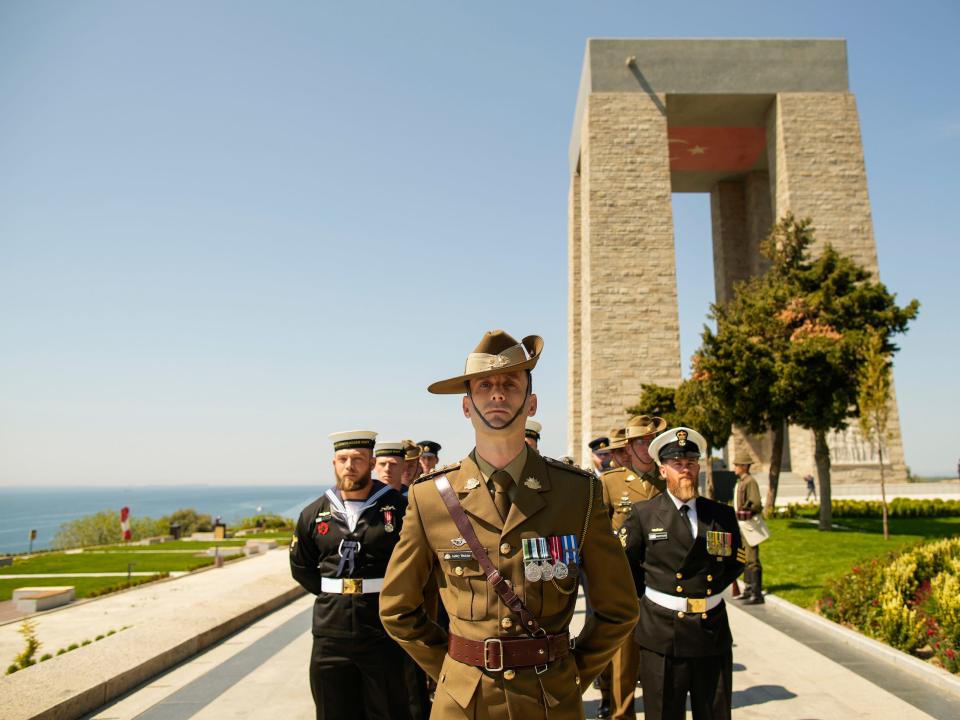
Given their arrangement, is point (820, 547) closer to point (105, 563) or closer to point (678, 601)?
point (678, 601)

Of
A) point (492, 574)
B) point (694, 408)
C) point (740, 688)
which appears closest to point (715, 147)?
point (694, 408)

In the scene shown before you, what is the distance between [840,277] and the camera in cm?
2064

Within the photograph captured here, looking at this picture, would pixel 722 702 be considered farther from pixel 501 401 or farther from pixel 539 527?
pixel 501 401

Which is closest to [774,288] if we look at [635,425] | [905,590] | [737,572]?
[905,590]

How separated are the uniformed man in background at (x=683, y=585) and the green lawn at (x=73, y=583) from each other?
37.2 feet

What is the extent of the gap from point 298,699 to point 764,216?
138ft

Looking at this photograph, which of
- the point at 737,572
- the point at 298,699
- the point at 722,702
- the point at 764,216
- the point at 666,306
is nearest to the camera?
the point at 722,702

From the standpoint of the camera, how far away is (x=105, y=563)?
628 inches

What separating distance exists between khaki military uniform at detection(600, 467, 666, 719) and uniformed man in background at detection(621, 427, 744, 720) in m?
0.26

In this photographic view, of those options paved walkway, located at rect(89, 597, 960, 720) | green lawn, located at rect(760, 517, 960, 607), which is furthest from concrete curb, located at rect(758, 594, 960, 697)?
green lawn, located at rect(760, 517, 960, 607)

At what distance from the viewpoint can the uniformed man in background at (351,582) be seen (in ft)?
12.7

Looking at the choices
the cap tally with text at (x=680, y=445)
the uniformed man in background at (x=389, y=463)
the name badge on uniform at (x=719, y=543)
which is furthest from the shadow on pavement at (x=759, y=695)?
the uniformed man in background at (x=389, y=463)

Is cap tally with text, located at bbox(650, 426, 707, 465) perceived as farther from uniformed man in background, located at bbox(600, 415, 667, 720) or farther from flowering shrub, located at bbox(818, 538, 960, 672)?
flowering shrub, located at bbox(818, 538, 960, 672)

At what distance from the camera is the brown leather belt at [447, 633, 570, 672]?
2340mm
